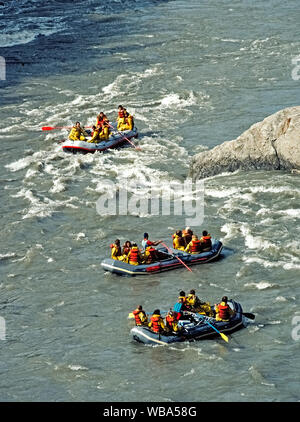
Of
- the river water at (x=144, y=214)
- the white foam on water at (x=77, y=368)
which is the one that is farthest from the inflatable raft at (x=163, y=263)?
the white foam on water at (x=77, y=368)

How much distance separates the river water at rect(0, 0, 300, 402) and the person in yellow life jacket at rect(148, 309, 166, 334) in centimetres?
59

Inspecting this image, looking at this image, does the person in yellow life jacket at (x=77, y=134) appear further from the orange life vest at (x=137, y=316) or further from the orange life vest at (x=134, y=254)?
the orange life vest at (x=137, y=316)

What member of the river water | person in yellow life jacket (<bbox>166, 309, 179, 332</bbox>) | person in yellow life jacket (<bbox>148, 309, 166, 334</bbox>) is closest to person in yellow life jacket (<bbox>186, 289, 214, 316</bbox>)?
person in yellow life jacket (<bbox>166, 309, 179, 332</bbox>)

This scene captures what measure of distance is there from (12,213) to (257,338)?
12.5 m

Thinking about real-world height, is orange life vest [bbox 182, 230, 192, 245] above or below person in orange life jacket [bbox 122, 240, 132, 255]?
above

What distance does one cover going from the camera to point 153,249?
86.2 ft

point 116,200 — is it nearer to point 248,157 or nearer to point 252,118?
point 248,157

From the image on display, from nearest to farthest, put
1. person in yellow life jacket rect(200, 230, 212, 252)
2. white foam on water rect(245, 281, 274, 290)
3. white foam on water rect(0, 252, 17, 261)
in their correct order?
white foam on water rect(245, 281, 274, 290) → person in yellow life jacket rect(200, 230, 212, 252) → white foam on water rect(0, 252, 17, 261)

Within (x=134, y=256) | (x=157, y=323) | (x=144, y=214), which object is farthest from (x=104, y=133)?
(x=157, y=323)

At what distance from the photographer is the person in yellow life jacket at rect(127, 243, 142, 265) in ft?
85.7

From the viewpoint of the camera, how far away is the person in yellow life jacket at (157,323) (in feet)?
72.1

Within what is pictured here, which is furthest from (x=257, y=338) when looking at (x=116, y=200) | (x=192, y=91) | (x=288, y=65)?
(x=288, y=65)

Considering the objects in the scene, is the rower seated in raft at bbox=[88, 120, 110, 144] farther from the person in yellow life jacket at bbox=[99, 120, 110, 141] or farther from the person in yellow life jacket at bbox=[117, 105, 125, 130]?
the person in yellow life jacket at bbox=[117, 105, 125, 130]

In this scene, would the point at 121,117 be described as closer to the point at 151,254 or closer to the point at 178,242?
the point at 178,242
